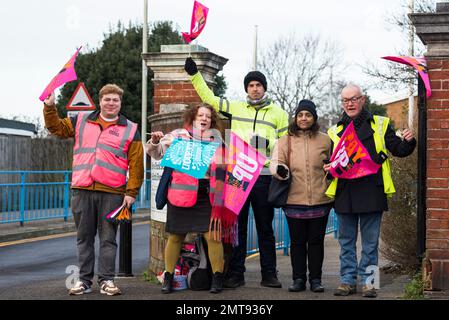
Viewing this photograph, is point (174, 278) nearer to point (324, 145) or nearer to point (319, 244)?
point (319, 244)

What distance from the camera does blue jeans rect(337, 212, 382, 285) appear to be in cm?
701

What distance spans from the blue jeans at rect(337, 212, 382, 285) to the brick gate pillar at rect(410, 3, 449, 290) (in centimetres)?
48

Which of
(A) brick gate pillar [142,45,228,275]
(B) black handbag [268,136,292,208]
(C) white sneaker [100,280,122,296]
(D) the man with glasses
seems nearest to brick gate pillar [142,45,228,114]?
(A) brick gate pillar [142,45,228,275]

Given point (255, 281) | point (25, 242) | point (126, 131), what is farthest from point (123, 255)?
point (25, 242)

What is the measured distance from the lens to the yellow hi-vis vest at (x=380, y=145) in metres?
6.94

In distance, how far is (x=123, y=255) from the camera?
29.8 ft

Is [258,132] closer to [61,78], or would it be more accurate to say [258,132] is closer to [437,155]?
[437,155]

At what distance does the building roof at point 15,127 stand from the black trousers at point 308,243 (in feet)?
57.5

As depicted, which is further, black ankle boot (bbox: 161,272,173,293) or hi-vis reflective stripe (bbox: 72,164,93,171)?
black ankle boot (bbox: 161,272,173,293)

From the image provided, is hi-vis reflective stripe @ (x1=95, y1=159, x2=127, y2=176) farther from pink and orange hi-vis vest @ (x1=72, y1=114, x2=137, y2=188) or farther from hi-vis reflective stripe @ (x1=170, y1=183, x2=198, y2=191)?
hi-vis reflective stripe @ (x1=170, y1=183, x2=198, y2=191)

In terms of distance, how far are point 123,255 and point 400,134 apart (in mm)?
3737

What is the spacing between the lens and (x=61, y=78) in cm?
715

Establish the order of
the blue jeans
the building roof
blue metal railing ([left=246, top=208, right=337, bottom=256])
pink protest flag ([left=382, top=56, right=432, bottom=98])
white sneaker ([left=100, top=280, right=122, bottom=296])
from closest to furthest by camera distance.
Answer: pink protest flag ([left=382, top=56, right=432, bottom=98]), the blue jeans, white sneaker ([left=100, top=280, right=122, bottom=296]), blue metal railing ([left=246, top=208, right=337, bottom=256]), the building roof

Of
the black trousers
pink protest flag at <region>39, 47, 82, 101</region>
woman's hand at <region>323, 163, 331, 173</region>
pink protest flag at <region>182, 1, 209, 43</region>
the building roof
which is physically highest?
pink protest flag at <region>182, 1, 209, 43</region>
